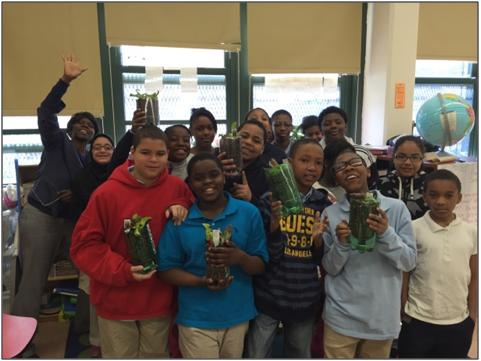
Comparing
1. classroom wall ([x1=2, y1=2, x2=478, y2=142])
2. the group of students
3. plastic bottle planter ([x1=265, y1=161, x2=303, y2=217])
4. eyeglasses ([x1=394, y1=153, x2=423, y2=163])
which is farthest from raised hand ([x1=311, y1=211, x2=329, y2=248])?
classroom wall ([x1=2, y1=2, x2=478, y2=142])

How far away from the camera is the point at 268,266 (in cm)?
162

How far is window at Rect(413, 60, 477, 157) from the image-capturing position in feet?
14.2

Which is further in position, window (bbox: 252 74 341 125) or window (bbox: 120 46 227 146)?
window (bbox: 252 74 341 125)

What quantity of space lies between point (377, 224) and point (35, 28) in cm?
339

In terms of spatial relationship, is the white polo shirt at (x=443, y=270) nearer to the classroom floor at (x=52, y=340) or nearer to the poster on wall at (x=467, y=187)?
the classroom floor at (x=52, y=340)

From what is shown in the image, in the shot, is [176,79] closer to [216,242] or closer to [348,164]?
[348,164]

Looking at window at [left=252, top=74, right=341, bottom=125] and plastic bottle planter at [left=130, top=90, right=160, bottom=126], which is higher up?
window at [left=252, top=74, right=341, bottom=125]

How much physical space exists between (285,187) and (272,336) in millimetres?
679

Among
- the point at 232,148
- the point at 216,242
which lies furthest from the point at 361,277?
the point at 232,148

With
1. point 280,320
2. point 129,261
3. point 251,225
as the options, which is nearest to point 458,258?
point 280,320

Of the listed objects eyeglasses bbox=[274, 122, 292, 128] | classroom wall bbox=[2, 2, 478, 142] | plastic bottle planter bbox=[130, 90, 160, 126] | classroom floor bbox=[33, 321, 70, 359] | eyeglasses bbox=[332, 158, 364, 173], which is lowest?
classroom floor bbox=[33, 321, 70, 359]

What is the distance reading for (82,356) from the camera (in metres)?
2.40

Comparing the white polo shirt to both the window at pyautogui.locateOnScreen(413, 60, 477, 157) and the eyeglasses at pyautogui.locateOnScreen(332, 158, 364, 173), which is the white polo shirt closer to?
the eyeglasses at pyautogui.locateOnScreen(332, 158, 364, 173)

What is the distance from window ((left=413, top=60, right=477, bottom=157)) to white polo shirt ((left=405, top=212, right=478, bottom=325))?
115 inches
